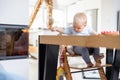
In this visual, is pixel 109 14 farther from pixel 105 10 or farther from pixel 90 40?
pixel 90 40

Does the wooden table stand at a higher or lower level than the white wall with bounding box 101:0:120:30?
lower

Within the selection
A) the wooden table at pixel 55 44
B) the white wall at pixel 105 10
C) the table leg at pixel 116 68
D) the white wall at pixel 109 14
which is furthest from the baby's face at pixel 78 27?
the white wall at pixel 109 14

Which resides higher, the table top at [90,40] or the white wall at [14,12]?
the white wall at [14,12]

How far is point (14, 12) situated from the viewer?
1117mm

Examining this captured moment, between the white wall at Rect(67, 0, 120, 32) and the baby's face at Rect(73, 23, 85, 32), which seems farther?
the white wall at Rect(67, 0, 120, 32)

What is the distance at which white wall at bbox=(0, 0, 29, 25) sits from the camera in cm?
107

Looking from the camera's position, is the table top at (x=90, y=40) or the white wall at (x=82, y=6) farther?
the white wall at (x=82, y=6)

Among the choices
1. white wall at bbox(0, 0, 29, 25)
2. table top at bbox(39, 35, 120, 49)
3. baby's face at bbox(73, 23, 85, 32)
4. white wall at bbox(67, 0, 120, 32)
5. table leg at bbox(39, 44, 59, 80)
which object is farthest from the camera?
white wall at bbox(67, 0, 120, 32)

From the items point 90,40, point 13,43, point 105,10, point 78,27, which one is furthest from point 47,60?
point 105,10

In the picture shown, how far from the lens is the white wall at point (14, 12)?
1070 millimetres

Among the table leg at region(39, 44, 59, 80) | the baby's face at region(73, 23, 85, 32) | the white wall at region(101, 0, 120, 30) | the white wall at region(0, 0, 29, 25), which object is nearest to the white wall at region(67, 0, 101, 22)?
the white wall at region(101, 0, 120, 30)

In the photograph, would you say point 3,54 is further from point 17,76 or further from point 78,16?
point 78,16

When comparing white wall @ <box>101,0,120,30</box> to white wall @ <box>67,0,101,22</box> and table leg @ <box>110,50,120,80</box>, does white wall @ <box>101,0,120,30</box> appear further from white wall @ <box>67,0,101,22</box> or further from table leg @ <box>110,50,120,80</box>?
table leg @ <box>110,50,120,80</box>

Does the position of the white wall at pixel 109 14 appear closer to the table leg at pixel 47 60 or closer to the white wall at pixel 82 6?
the white wall at pixel 82 6
